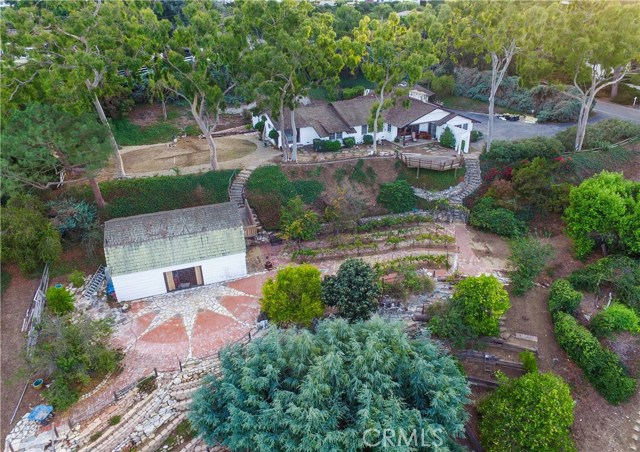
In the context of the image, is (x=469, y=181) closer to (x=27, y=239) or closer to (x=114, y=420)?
(x=114, y=420)

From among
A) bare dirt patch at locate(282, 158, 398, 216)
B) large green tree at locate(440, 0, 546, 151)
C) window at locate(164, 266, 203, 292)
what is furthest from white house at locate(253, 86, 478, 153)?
window at locate(164, 266, 203, 292)

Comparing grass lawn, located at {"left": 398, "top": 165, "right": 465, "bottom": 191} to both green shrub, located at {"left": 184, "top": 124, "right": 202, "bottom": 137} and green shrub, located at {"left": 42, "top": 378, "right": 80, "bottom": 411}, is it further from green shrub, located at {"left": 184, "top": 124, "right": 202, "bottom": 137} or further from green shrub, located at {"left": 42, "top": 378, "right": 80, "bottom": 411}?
green shrub, located at {"left": 42, "top": 378, "right": 80, "bottom": 411}

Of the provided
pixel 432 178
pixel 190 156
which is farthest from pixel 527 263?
pixel 190 156

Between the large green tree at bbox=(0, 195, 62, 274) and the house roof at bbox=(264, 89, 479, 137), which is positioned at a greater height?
the house roof at bbox=(264, 89, 479, 137)

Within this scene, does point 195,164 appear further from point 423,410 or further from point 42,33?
point 423,410

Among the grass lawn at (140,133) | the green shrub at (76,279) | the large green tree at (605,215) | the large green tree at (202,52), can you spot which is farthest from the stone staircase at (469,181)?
the grass lawn at (140,133)
